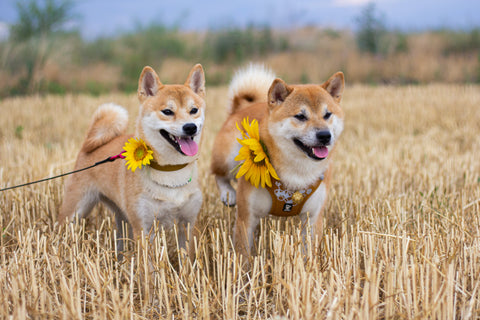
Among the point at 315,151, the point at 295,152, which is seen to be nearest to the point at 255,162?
the point at 295,152

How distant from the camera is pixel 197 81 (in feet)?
10.1

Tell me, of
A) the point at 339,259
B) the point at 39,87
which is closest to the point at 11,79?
the point at 39,87

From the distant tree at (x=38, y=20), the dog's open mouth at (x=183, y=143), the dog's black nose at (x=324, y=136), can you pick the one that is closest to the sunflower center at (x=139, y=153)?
the dog's open mouth at (x=183, y=143)

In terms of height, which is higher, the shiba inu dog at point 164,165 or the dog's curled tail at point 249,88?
the dog's curled tail at point 249,88

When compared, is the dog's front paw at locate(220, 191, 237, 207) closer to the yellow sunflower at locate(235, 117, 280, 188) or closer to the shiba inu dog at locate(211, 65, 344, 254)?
the shiba inu dog at locate(211, 65, 344, 254)

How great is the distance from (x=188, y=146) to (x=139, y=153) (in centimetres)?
33

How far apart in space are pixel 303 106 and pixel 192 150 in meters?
0.79

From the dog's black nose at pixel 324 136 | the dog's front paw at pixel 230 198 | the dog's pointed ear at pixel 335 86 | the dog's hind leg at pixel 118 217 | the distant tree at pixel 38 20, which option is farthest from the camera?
the distant tree at pixel 38 20

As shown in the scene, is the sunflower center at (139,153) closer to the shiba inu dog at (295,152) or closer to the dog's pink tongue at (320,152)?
the shiba inu dog at (295,152)

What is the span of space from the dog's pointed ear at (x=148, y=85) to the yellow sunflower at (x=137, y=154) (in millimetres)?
365

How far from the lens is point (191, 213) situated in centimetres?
289

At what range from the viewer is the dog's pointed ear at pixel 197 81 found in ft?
9.86

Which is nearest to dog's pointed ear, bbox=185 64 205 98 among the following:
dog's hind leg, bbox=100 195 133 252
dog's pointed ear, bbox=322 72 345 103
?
dog's pointed ear, bbox=322 72 345 103

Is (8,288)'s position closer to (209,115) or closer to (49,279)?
(49,279)
